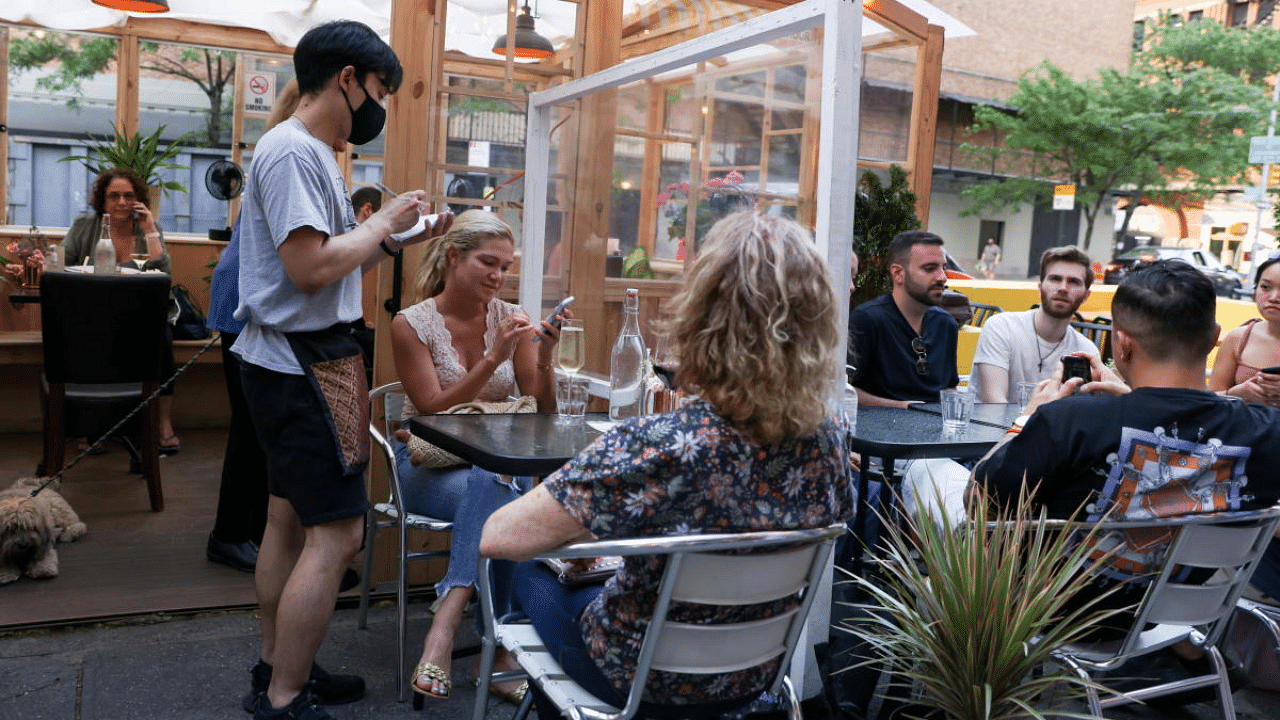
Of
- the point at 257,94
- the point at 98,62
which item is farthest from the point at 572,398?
the point at 98,62

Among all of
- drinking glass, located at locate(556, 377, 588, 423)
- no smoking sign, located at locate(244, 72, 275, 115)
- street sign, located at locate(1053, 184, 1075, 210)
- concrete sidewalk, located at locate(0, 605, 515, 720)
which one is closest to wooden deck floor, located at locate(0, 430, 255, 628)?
concrete sidewalk, located at locate(0, 605, 515, 720)

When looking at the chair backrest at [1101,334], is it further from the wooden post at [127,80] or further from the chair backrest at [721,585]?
the wooden post at [127,80]

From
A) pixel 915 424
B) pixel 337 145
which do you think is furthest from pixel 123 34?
pixel 915 424

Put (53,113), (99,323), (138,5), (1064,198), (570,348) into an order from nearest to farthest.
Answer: (570,348)
(99,323)
(138,5)
(53,113)
(1064,198)

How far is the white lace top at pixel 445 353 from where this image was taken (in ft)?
10.3

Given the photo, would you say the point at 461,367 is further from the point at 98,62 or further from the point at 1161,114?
the point at 1161,114

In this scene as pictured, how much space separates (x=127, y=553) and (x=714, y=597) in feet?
10.3

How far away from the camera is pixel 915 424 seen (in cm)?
301

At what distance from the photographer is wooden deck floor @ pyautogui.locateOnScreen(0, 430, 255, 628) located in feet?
11.5

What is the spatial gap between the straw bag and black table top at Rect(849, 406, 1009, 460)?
925 mm

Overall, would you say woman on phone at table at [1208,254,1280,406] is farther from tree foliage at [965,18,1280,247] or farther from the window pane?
tree foliage at [965,18,1280,247]

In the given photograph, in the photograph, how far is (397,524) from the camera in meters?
3.20

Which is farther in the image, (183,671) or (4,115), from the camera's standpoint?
(4,115)

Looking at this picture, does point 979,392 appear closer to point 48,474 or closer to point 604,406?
point 604,406
